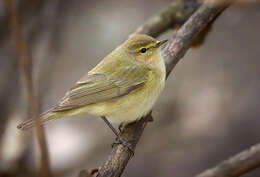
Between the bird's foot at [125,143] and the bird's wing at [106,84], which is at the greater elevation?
the bird's wing at [106,84]

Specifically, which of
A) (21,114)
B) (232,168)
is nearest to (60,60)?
(21,114)

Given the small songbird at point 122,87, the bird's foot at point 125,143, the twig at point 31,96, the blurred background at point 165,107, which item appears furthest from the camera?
the blurred background at point 165,107

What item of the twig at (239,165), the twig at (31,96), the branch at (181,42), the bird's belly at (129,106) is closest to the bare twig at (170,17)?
the branch at (181,42)

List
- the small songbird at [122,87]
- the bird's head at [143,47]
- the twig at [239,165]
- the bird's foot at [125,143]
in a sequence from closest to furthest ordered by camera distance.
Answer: the twig at [239,165]
the bird's foot at [125,143]
the small songbird at [122,87]
the bird's head at [143,47]

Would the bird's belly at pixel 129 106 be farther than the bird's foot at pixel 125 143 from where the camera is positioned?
Yes

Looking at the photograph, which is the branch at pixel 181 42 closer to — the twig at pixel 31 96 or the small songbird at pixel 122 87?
the small songbird at pixel 122 87

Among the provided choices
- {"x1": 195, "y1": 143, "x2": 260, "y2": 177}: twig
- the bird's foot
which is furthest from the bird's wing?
{"x1": 195, "y1": 143, "x2": 260, "y2": 177}: twig
